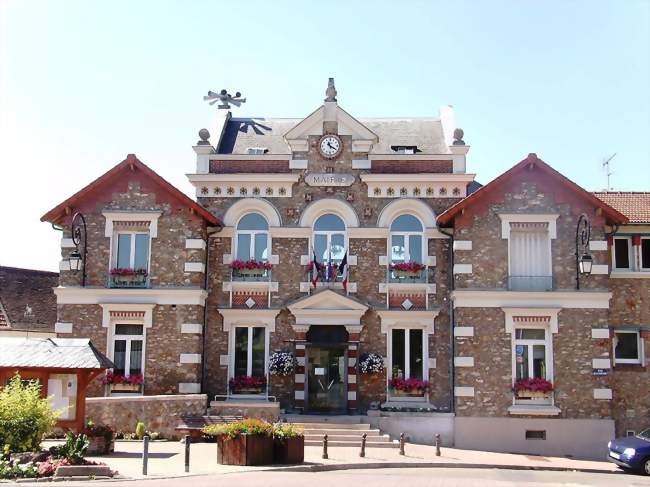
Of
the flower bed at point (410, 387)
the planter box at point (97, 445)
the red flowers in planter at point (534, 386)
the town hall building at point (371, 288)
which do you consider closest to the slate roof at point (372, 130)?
the town hall building at point (371, 288)

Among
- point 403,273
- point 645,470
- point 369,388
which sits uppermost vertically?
point 403,273

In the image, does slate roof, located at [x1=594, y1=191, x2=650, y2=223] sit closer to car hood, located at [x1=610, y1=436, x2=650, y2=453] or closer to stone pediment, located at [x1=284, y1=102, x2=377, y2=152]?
car hood, located at [x1=610, y1=436, x2=650, y2=453]

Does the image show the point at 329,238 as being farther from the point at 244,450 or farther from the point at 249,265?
the point at 244,450

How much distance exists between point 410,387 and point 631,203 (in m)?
9.29

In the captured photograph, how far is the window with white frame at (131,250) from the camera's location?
24.2 metres

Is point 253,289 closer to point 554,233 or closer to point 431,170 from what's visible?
point 431,170

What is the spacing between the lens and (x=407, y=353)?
24.2 metres

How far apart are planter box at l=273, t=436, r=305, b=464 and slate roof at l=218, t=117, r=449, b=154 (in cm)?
1070

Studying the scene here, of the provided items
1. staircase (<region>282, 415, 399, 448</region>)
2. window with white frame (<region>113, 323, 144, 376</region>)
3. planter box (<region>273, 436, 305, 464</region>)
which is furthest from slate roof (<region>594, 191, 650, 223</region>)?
window with white frame (<region>113, 323, 144, 376</region>)

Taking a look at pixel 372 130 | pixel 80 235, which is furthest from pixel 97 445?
pixel 372 130

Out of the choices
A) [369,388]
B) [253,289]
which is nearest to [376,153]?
[253,289]

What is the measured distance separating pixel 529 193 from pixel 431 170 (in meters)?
3.10

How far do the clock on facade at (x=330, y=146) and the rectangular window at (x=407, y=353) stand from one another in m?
5.80

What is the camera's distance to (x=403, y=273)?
24.4 m
